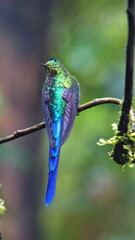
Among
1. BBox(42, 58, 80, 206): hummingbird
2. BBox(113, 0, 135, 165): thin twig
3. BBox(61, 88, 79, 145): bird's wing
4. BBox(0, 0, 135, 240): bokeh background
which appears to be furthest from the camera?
BBox(0, 0, 135, 240): bokeh background

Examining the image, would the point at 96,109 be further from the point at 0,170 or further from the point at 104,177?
the point at 0,170

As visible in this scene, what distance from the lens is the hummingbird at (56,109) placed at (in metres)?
2.41

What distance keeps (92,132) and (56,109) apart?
458 centimetres

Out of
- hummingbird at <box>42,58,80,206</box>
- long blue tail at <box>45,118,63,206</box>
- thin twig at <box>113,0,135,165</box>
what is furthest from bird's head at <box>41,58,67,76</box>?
thin twig at <box>113,0,135,165</box>

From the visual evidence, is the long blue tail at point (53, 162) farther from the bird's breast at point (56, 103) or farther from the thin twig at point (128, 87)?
the thin twig at point (128, 87)

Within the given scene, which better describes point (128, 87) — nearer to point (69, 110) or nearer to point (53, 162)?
point (53, 162)

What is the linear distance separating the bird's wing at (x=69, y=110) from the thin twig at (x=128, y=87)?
39 centimetres

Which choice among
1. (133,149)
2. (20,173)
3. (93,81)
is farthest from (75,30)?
(133,149)

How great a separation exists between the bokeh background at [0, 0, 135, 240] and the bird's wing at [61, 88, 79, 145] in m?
3.34

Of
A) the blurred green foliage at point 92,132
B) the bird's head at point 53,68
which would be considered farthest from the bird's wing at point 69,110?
the blurred green foliage at point 92,132

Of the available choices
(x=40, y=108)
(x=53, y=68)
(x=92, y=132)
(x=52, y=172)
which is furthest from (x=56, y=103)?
(x=92, y=132)

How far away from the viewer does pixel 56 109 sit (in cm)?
271

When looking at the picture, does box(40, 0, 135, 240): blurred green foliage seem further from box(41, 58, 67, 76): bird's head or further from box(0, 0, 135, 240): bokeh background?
box(41, 58, 67, 76): bird's head

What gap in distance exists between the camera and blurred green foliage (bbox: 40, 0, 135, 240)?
22.0 ft
